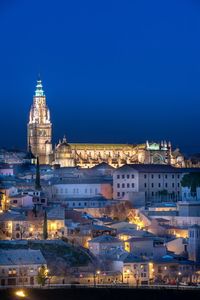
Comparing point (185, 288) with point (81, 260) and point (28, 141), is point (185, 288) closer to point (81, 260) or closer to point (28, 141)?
point (81, 260)

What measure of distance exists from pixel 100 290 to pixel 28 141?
62178 millimetres

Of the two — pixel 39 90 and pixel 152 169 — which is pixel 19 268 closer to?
pixel 152 169

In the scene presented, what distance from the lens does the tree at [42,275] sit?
5081cm

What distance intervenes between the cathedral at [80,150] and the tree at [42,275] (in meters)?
48.4

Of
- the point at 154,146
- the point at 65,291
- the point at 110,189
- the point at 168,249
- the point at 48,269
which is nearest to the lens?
the point at 65,291

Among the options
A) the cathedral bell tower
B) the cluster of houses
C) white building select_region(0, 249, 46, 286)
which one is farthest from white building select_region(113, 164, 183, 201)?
the cathedral bell tower

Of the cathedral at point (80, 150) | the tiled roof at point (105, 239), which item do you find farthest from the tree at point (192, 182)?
the cathedral at point (80, 150)

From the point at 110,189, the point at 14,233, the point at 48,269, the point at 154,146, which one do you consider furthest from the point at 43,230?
the point at 154,146

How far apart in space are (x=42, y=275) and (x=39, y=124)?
5990 centimetres

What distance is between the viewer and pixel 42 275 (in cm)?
5122

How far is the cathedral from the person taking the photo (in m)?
103

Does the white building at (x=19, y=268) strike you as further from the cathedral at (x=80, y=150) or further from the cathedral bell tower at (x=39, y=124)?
the cathedral bell tower at (x=39, y=124)

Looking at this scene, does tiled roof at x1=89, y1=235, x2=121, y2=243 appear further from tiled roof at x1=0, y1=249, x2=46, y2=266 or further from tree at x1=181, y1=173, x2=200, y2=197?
tree at x1=181, y1=173, x2=200, y2=197

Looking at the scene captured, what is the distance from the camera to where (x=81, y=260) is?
54.8 meters
